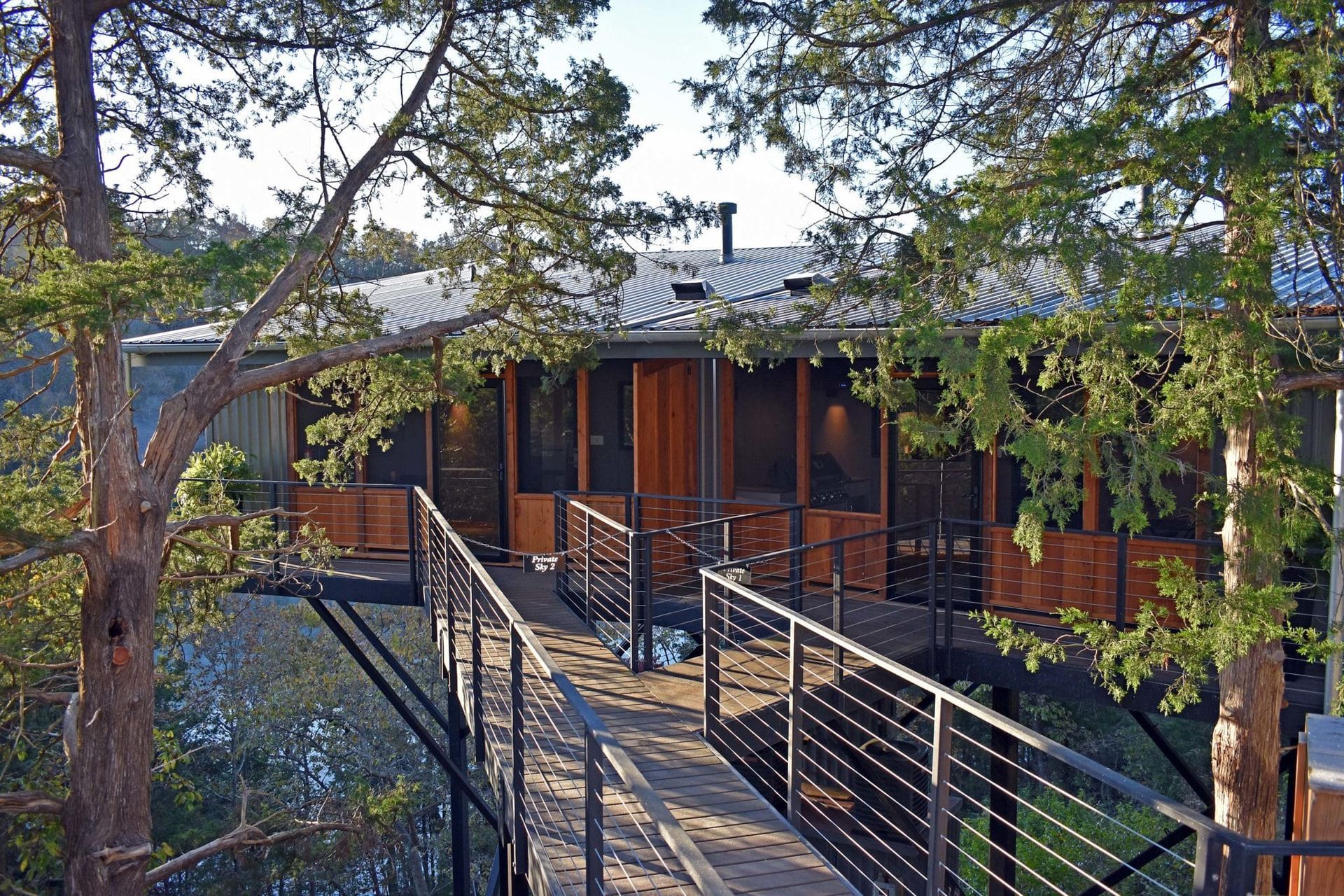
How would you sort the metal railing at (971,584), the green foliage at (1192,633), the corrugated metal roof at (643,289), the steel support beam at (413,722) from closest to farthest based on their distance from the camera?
the green foliage at (1192,633) → the metal railing at (971,584) → the steel support beam at (413,722) → the corrugated metal roof at (643,289)

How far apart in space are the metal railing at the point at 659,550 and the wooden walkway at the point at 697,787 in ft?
3.56

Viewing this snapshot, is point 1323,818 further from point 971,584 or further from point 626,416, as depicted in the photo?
point 626,416

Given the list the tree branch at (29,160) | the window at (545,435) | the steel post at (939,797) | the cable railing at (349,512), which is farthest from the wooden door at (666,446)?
the steel post at (939,797)

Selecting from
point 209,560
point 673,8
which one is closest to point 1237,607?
point 673,8

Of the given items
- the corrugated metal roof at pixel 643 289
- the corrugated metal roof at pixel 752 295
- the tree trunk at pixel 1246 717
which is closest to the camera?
the tree trunk at pixel 1246 717

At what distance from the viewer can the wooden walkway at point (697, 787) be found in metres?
4.71

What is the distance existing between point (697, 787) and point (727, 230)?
12.5 metres

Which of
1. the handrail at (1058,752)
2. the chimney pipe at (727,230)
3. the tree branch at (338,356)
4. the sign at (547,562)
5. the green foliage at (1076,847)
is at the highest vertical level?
the chimney pipe at (727,230)

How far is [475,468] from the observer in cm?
1309

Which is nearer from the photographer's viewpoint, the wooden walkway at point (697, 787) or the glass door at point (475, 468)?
the wooden walkway at point (697, 787)

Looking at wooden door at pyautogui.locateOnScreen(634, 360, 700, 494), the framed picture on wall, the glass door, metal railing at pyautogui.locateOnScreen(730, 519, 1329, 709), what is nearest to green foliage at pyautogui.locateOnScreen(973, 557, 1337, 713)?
metal railing at pyautogui.locateOnScreen(730, 519, 1329, 709)

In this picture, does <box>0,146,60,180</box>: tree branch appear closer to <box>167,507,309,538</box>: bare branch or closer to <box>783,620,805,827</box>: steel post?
<box>167,507,309,538</box>: bare branch

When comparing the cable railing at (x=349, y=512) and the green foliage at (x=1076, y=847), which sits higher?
the cable railing at (x=349, y=512)

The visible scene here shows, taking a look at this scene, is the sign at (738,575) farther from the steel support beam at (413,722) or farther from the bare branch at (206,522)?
the bare branch at (206,522)
